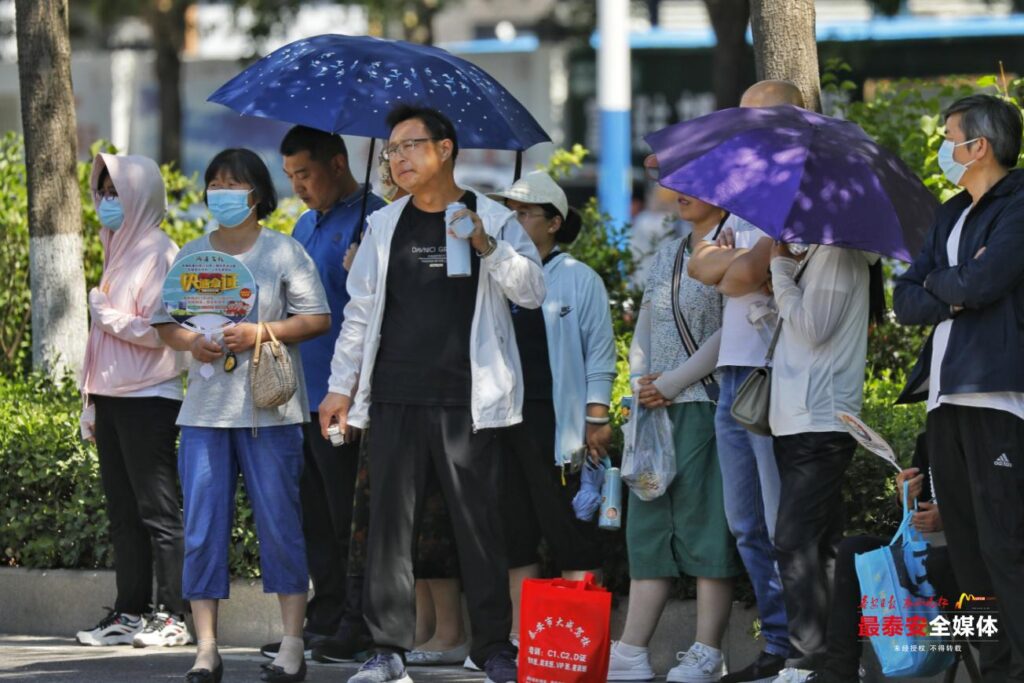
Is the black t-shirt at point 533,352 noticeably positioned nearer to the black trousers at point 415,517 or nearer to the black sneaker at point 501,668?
the black trousers at point 415,517

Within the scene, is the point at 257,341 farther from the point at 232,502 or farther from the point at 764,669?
the point at 764,669

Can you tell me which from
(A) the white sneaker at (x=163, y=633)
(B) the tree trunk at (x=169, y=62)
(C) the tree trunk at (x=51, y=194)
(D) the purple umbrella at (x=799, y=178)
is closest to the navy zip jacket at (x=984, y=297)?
(D) the purple umbrella at (x=799, y=178)

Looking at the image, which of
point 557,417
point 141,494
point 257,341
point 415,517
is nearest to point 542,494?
point 557,417

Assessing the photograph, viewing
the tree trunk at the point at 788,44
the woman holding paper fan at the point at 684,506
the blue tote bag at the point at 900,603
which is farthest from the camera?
the tree trunk at the point at 788,44

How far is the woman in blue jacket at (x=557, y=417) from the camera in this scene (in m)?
6.66

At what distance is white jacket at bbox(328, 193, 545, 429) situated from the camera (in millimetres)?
6047

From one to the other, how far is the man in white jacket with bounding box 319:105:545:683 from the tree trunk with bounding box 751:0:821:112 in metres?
2.05

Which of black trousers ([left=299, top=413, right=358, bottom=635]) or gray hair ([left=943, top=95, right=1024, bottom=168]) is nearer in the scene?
gray hair ([left=943, top=95, right=1024, bottom=168])

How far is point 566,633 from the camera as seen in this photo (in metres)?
5.82

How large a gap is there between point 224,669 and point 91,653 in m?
Result: 0.70

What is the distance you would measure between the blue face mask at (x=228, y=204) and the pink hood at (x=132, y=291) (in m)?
0.64

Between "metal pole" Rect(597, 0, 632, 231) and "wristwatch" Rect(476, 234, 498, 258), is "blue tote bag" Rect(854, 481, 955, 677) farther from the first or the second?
"metal pole" Rect(597, 0, 632, 231)

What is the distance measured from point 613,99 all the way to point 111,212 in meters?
8.17

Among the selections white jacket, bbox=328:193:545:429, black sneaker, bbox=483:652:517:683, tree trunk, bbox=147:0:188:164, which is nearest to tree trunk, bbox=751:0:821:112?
white jacket, bbox=328:193:545:429
